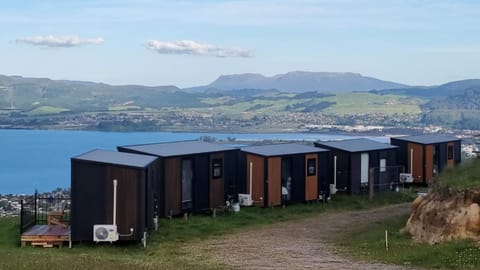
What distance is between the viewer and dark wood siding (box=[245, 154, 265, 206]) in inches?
987

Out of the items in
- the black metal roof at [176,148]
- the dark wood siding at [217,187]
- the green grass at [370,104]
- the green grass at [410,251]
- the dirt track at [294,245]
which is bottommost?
the dirt track at [294,245]

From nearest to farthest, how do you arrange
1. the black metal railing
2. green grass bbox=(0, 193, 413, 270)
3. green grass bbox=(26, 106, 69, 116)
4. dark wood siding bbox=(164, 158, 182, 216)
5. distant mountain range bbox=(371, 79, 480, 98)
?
green grass bbox=(0, 193, 413, 270) → the black metal railing → dark wood siding bbox=(164, 158, 182, 216) → green grass bbox=(26, 106, 69, 116) → distant mountain range bbox=(371, 79, 480, 98)

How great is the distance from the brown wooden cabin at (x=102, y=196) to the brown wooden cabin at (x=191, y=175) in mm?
3801

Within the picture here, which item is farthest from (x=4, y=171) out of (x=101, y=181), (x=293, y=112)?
(x=293, y=112)

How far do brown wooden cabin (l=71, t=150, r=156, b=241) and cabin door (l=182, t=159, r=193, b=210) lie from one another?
500cm

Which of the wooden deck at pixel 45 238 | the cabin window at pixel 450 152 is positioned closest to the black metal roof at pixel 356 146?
the cabin window at pixel 450 152

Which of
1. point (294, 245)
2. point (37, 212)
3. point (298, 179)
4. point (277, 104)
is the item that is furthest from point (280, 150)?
point (277, 104)

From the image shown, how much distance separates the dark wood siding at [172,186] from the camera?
869 inches

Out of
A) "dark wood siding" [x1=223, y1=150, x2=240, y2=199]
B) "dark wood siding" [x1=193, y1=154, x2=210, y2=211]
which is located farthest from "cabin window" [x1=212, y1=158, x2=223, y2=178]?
"dark wood siding" [x1=223, y1=150, x2=240, y2=199]

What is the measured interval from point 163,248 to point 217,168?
21.8 ft

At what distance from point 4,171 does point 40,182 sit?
12426mm

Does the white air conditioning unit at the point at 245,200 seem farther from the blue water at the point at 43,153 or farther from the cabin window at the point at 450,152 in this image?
the blue water at the point at 43,153

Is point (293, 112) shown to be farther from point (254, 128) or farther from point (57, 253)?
point (57, 253)

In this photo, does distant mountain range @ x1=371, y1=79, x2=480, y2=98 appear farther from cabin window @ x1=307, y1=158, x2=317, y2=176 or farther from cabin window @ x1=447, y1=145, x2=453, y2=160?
cabin window @ x1=307, y1=158, x2=317, y2=176
